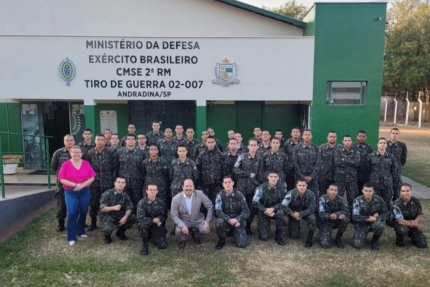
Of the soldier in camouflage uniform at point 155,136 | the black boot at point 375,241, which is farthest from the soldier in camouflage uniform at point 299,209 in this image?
the soldier in camouflage uniform at point 155,136

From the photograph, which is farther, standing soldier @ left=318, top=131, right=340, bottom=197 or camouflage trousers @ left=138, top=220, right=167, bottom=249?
standing soldier @ left=318, top=131, right=340, bottom=197

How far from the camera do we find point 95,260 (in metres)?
5.18

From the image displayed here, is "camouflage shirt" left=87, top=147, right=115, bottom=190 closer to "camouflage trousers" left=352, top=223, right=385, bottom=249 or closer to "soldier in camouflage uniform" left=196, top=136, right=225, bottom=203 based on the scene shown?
"soldier in camouflage uniform" left=196, top=136, right=225, bottom=203

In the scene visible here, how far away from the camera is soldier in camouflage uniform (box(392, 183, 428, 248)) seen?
18.7 ft

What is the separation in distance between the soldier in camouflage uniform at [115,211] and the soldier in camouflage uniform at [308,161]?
315 centimetres

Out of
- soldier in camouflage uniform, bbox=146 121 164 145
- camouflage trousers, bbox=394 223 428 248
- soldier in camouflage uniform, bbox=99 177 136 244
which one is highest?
soldier in camouflage uniform, bbox=146 121 164 145

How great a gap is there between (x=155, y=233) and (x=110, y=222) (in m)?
0.75

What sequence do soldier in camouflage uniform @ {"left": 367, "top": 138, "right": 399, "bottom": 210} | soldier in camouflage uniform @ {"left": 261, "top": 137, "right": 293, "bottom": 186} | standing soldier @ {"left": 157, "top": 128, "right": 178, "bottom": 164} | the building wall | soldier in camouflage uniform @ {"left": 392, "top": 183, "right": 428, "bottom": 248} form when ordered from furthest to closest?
1. the building wall
2. standing soldier @ {"left": 157, "top": 128, "right": 178, "bottom": 164}
3. soldier in camouflage uniform @ {"left": 367, "top": 138, "right": 399, "bottom": 210}
4. soldier in camouflage uniform @ {"left": 261, "top": 137, "right": 293, "bottom": 186}
5. soldier in camouflage uniform @ {"left": 392, "top": 183, "right": 428, "bottom": 248}

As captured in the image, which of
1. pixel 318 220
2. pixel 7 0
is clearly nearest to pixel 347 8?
pixel 318 220

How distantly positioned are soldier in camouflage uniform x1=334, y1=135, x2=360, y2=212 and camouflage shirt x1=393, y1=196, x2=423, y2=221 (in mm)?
1123

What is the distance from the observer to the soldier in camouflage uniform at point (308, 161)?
6.94 m

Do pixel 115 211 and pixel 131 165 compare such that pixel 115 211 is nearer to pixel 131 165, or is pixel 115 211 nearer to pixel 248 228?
pixel 131 165

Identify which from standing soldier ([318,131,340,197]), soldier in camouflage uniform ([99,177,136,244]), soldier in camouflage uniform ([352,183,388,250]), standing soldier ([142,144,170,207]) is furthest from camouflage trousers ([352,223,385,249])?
soldier in camouflage uniform ([99,177,136,244])

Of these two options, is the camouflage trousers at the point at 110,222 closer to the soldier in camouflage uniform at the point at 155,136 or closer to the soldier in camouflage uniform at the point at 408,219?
the soldier in camouflage uniform at the point at 155,136
